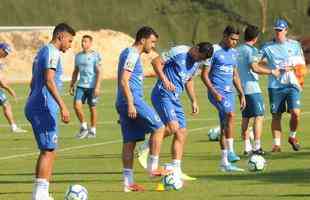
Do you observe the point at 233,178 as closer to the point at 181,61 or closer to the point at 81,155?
the point at 181,61

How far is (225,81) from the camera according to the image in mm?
18359

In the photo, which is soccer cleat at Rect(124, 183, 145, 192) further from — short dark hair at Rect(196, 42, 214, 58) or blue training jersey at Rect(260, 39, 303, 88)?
blue training jersey at Rect(260, 39, 303, 88)

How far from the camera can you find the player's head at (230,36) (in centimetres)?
1792

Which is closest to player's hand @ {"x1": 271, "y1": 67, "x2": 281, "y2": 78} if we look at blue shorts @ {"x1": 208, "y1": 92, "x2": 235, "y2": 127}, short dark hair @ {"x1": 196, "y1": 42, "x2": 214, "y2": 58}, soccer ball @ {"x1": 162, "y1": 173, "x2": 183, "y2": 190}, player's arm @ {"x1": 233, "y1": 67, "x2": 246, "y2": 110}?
player's arm @ {"x1": 233, "y1": 67, "x2": 246, "y2": 110}

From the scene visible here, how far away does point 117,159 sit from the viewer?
1989cm

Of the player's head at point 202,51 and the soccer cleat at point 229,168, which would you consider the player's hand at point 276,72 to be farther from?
the player's head at point 202,51

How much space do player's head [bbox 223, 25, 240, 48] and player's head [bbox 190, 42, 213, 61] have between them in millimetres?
1745

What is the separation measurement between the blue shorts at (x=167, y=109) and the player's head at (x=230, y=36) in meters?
1.89

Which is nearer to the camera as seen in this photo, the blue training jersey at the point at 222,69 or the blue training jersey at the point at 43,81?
the blue training jersey at the point at 43,81

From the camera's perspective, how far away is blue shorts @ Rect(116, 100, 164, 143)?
1539 centimetres

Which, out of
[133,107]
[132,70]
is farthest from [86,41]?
[133,107]

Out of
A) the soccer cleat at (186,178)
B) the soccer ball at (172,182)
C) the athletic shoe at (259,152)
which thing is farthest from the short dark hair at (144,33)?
the athletic shoe at (259,152)

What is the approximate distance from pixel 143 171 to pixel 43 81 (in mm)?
4306

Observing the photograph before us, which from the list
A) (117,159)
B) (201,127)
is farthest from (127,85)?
(201,127)
